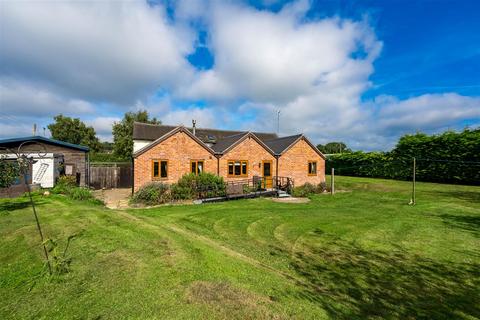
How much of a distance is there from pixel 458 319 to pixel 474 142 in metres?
25.1

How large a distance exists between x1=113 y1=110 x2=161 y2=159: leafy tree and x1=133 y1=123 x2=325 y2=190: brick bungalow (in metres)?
28.4

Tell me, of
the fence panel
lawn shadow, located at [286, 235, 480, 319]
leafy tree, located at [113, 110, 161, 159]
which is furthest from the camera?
leafy tree, located at [113, 110, 161, 159]

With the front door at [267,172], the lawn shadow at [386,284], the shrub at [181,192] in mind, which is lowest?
the lawn shadow at [386,284]

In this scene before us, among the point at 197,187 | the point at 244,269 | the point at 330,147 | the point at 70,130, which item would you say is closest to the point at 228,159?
the point at 197,187

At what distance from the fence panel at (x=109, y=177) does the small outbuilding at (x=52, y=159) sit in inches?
33.3

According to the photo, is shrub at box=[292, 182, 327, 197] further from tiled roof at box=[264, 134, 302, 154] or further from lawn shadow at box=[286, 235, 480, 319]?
lawn shadow at box=[286, 235, 480, 319]

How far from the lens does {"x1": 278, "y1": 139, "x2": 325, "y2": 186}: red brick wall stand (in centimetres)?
2264

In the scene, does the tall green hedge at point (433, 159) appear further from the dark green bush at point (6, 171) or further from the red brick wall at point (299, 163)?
the dark green bush at point (6, 171)

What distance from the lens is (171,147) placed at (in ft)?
61.9

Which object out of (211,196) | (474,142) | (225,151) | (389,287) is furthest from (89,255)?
(474,142)

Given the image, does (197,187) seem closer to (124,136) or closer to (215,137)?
(215,137)

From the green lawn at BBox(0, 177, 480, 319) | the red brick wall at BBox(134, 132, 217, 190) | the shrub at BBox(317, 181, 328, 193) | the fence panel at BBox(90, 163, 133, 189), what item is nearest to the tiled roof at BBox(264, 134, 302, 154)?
the shrub at BBox(317, 181, 328, 193)

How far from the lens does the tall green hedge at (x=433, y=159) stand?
22141 mm

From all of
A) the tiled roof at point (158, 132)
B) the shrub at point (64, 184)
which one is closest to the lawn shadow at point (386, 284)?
the shrub at point (64, 184)
